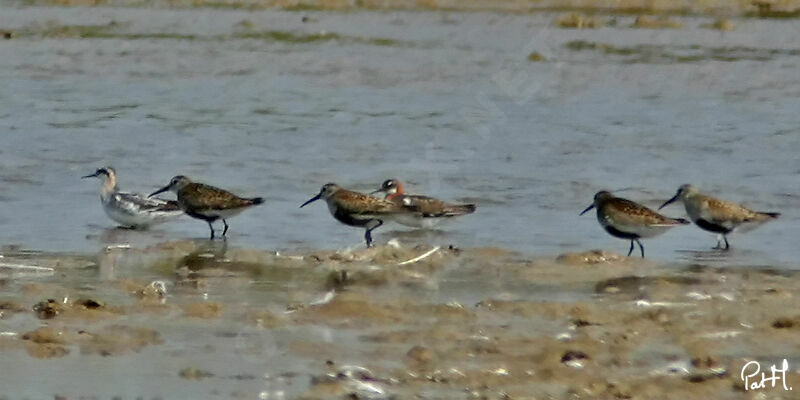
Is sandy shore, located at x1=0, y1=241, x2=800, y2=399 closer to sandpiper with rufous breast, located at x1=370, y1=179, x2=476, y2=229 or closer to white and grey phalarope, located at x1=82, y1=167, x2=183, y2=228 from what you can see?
sandpiper with rufous breast, located at x1=370, y1=179, x2=476, y2=229

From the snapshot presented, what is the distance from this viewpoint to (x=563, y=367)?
8.80 meters

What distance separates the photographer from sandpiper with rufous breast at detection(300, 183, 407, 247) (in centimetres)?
1416

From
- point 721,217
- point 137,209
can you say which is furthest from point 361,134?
point 721,217

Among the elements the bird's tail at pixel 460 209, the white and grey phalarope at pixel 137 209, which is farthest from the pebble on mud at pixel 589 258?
the white and grey phalarope at pixel 137 209

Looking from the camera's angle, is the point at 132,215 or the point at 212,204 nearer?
the point at 212,204

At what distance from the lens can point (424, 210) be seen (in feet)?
48.9

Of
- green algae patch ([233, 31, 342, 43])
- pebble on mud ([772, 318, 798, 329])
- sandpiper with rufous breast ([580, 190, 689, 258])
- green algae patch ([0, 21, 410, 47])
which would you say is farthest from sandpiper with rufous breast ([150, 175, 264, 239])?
green algae patch ([233, 31, 342, 43])

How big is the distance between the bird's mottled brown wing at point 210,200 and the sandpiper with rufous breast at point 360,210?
0.80 meters

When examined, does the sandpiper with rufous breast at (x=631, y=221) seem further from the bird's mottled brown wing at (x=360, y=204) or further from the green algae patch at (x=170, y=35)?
the green algae patch at (x=170, y=35)

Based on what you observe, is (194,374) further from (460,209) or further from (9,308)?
(460,209)

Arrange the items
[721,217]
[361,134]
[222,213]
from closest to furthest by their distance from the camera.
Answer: [721,217], [222,213], [361,134]

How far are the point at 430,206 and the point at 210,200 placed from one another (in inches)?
75.1

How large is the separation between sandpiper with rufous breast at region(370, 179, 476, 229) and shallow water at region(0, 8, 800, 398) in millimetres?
123

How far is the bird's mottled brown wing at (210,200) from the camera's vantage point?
14445 mm
